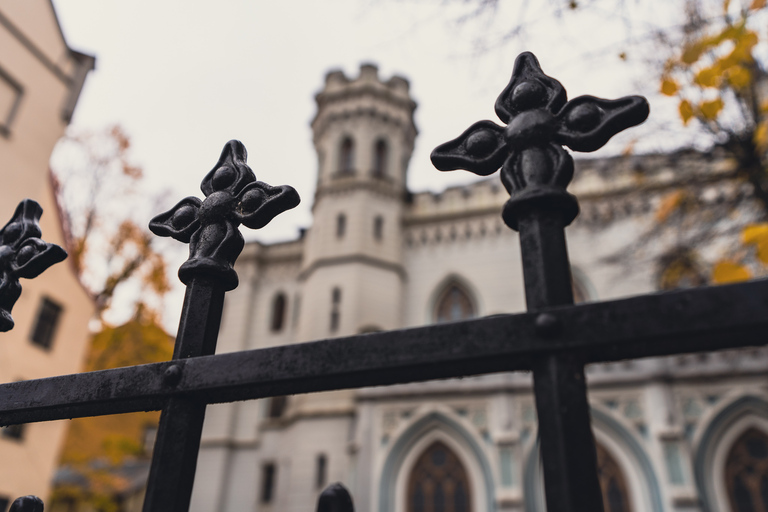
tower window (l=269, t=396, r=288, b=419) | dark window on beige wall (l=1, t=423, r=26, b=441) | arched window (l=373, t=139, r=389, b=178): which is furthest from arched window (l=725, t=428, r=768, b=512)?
dark window on beige wall (l=1, t=423, r=26, b=441)

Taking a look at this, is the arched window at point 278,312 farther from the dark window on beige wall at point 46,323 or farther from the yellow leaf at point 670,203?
the yellow leaf at point 670,203

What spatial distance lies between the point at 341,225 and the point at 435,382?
→ 20.2 ft

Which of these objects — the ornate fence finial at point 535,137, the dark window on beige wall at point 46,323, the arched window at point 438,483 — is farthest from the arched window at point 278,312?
the ornate fence finial at point 535,137

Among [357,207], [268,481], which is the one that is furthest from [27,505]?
[357,207]

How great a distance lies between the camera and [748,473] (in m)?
10.8

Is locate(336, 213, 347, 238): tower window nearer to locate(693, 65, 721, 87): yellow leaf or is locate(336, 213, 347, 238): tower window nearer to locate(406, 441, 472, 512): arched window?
locate(406, 441, 472, 512): arched window

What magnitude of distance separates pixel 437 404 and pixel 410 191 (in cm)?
768

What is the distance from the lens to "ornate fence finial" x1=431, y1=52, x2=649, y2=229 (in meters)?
1.05

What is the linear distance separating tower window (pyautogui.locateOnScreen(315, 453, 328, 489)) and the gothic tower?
3.05 meters

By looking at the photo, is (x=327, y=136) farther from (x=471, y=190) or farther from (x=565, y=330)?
(x=565, y=330)

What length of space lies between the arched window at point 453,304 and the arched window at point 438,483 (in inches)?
163

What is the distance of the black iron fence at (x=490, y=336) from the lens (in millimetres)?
896

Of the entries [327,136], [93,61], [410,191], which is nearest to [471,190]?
[410,191]

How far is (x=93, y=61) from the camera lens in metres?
10.8
